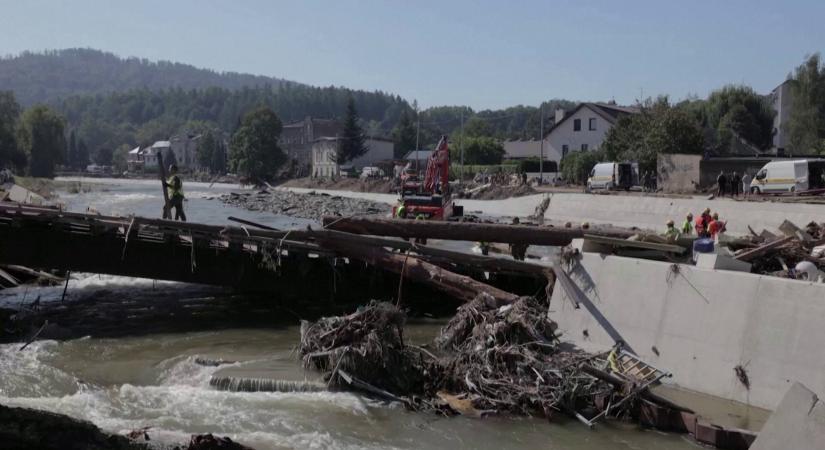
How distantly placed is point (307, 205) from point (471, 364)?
5619cm

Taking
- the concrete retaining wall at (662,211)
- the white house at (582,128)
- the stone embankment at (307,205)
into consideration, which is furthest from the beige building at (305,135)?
the concrete retaining wall at (662,211)

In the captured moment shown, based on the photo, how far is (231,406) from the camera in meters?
10.8

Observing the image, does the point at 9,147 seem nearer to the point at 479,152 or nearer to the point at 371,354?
the point at 479,152

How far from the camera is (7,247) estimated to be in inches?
648

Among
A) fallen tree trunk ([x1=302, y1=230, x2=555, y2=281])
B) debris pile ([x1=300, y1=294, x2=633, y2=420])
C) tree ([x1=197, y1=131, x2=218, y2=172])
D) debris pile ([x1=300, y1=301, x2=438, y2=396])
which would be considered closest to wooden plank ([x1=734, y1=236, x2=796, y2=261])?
debris pile ([x1=300, y1=294, x2=633, y2=420])

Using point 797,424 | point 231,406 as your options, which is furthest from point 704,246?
point 231,406

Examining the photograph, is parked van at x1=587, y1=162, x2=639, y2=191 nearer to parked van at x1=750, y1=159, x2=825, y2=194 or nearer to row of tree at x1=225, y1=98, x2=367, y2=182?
parked van at x1=750, y1=159, x2=825, y2=194

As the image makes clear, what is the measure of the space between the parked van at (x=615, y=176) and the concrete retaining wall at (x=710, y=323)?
4001 centimetres

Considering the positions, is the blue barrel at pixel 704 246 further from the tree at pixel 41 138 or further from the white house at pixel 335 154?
the tree at pixel 41 138

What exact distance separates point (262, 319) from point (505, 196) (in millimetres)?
44041

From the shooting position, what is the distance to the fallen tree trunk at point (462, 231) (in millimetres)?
16188

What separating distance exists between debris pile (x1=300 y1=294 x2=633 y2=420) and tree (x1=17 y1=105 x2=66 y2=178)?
118 m

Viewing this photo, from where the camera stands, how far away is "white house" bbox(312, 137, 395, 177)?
4813 inches

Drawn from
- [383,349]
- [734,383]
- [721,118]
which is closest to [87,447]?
[383,349]
